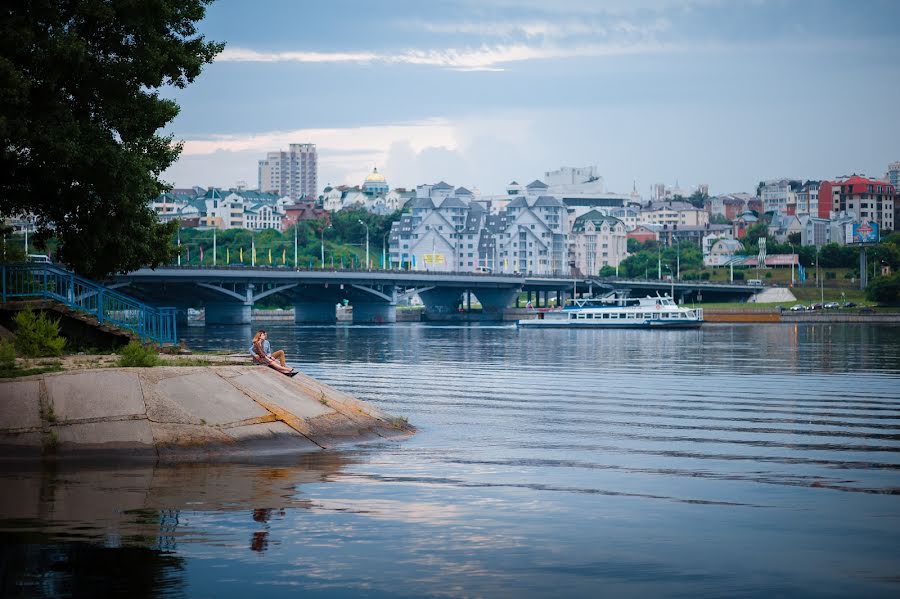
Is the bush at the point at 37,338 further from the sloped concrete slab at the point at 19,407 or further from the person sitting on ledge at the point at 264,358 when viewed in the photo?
the sloped concrete slab at the point at 19,407

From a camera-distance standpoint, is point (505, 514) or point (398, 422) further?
point (398, 422)

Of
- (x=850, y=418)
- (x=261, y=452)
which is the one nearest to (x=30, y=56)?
(x=261, y=452)

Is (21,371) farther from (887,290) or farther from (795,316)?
(887,290)

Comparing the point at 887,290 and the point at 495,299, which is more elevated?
the point at 887,290

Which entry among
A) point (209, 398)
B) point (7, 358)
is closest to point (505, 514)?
point (209, 398)

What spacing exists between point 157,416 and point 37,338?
6.09 meters

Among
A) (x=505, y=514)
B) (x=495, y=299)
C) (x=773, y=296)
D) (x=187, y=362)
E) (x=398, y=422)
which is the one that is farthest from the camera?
(x=773, y=296)

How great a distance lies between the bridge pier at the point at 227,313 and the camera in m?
159

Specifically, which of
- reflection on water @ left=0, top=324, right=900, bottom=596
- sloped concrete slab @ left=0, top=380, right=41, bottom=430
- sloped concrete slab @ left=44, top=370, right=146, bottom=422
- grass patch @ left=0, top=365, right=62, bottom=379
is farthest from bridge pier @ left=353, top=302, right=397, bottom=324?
sloped concrete slab @ left=0, top=380, right=41, bottom=430

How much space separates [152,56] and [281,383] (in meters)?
8.78

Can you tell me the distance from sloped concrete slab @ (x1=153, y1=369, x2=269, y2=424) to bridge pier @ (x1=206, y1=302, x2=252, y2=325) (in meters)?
133

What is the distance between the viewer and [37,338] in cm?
2869

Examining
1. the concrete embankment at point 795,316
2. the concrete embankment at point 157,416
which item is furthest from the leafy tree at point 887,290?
the concrete embankment at point 157,416

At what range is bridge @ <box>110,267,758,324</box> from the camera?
5753 inches
